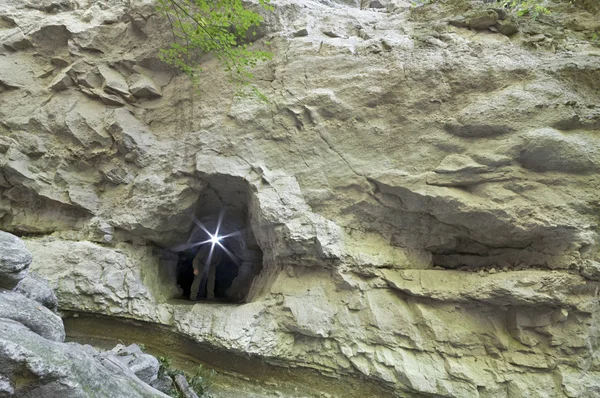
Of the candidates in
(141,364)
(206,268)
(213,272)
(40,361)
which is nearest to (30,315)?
(40,361)

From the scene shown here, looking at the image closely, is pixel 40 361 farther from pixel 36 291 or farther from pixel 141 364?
pixel 36 291

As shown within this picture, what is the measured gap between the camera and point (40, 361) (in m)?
2.85

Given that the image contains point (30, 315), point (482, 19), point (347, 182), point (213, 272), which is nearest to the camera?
point (30, 315)

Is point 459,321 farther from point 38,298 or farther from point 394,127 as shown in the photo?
point 38,298

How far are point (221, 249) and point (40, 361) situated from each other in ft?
25.2

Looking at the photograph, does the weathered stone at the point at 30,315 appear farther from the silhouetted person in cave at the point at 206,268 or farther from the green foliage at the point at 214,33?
the silhouetted person in cave at the point at 206,268

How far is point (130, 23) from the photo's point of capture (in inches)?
330

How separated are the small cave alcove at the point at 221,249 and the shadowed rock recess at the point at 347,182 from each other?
0.46ft

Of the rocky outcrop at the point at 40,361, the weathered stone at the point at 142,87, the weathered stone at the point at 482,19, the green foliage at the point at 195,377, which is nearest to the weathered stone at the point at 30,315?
the rocky outcrop at the point at 40,361

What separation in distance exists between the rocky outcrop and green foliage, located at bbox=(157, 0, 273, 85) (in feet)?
14.5

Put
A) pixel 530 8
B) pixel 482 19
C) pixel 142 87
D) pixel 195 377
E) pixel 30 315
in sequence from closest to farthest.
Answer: pixel 30 315 < pixel 195 377 < pixel 482 19 < pixel 530 8 < pixel 142 87

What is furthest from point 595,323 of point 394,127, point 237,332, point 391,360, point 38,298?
point 38,298

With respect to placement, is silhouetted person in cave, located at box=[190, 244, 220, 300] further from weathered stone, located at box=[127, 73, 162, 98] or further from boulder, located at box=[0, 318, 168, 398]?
boulder, located at box=[0, 318, 168, 398]

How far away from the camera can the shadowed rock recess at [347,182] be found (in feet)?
17.2
